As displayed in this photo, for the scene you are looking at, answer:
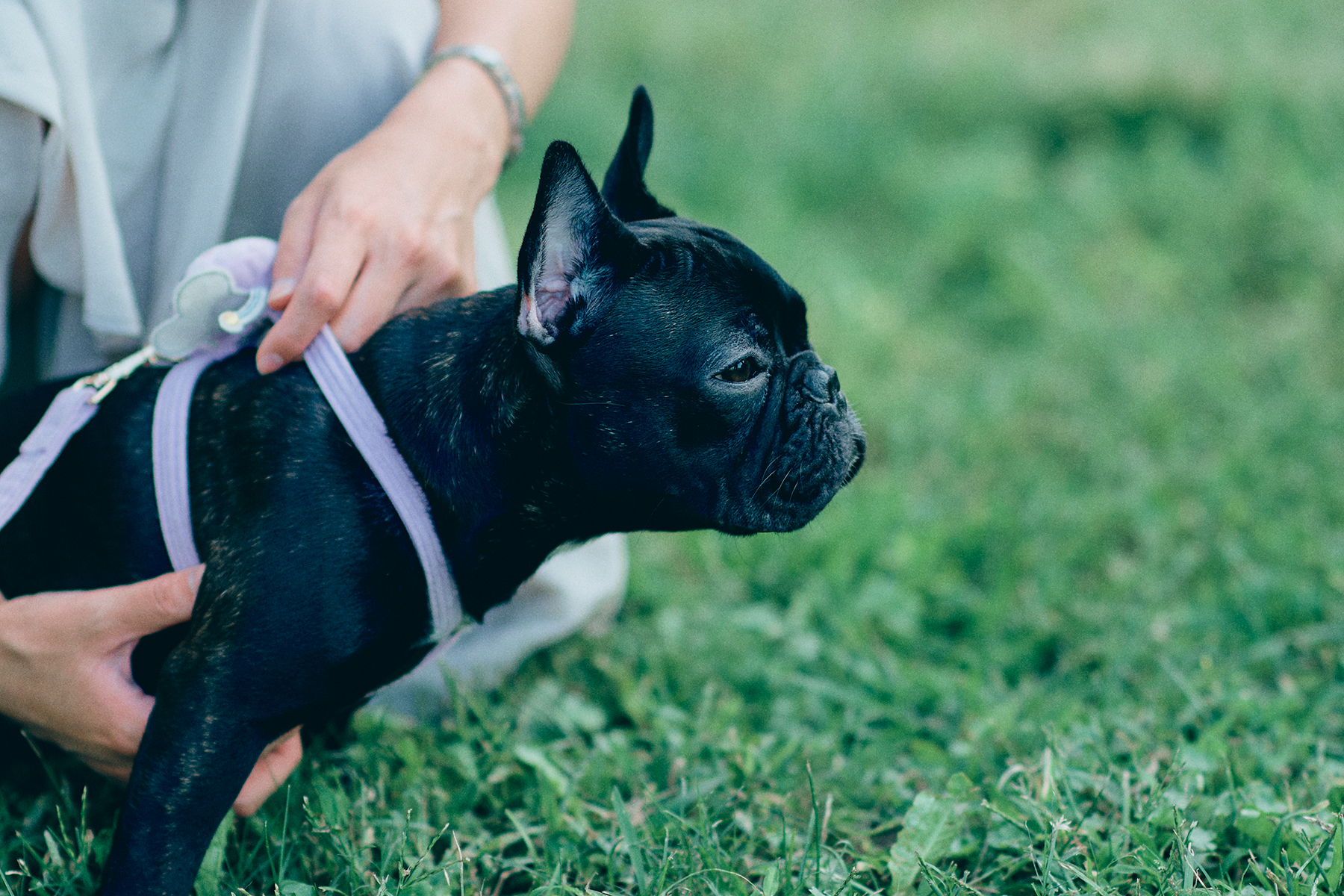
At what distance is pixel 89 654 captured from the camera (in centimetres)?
202

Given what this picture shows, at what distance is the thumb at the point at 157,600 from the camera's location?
1987 mm

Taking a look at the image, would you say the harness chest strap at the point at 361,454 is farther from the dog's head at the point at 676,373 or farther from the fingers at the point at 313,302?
the dog's head at the point at 676,373

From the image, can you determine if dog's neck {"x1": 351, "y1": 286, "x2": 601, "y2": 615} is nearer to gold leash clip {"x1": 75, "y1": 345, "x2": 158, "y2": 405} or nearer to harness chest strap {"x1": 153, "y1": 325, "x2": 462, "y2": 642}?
harness chest strap {"x1": 153, "y1": 325, "x2": 462, "y2": 642}

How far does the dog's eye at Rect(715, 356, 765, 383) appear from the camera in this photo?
205 cm

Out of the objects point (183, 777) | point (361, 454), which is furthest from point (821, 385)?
point (183, 777)

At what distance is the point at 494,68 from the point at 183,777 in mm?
1571

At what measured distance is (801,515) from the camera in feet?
7.16

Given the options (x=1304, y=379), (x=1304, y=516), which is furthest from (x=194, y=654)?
(x=1304, y=379)

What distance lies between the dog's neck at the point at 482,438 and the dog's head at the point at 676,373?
0.21ft

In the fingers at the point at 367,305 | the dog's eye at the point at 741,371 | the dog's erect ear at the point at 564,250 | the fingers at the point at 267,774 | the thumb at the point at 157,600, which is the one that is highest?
the dog's erect ear at the point at 564,250

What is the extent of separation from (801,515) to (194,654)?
109cm

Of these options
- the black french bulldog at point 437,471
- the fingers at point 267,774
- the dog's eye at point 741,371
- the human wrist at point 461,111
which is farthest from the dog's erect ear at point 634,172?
the fingers at point 267,774

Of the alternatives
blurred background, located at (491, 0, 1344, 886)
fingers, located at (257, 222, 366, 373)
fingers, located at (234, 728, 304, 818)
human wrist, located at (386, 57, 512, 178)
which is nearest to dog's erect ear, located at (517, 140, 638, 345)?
fingers, located at (257, 222, 366, 373)

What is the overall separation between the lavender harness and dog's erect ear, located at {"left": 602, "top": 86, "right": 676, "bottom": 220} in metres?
0.63
